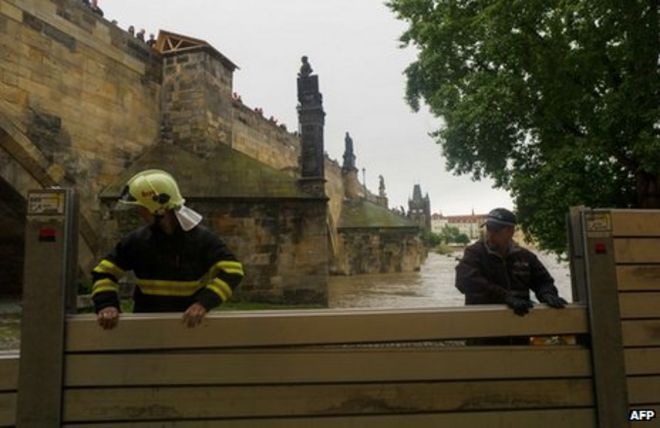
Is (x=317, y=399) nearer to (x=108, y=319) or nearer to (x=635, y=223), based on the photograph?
(x=108, y=319)

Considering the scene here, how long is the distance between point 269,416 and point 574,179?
316 inches

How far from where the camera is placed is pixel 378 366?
201 cm

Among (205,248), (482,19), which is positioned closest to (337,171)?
(482,19)

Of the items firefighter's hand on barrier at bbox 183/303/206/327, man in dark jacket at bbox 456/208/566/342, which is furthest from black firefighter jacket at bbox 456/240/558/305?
firefighter's hand on barrier at bbox 183/303/206/327

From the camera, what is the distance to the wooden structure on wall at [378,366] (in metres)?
1.92

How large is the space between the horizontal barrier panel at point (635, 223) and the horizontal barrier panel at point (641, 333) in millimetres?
402

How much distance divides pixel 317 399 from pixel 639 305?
1496mm

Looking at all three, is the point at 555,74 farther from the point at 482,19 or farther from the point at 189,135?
the point at 189,135

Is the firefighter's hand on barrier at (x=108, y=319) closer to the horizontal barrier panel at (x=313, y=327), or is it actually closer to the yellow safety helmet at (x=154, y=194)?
the horizontal barrier panel at (x=313, y=327)

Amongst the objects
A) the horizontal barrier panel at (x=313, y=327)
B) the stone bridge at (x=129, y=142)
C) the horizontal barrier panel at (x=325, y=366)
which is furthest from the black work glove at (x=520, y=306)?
the stone bridge at (x=129, y=142)

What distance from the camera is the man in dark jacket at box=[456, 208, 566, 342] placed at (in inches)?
107

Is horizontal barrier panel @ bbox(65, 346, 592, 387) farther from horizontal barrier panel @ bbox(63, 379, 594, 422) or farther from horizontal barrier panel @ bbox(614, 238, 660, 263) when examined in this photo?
horizontal barrier panel @ bbox(614, 238, 660, 263)

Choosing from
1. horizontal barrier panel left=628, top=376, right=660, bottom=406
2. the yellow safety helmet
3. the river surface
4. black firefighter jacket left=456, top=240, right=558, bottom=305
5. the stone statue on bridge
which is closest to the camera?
horizontal barrier panel left=628, top=376, right=660, bottom=406

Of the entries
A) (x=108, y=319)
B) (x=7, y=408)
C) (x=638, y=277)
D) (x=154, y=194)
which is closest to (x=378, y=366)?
(x=108, y=319)
